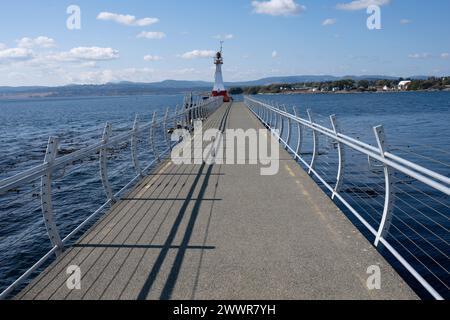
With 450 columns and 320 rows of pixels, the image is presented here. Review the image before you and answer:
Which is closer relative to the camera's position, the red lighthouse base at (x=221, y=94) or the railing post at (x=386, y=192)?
the railing post at (x=386, y=192)

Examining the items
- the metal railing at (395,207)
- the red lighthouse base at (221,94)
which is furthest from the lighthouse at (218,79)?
the metal railing at (395,207)

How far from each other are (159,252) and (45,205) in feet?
4.42

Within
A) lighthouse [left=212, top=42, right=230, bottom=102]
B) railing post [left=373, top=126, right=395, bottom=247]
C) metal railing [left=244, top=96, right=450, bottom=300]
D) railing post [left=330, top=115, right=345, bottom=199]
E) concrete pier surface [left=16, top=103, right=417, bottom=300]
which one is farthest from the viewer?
lighthouse [left=212, top=42, right=230, bottom=102]

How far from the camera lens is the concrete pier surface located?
3.82 metres

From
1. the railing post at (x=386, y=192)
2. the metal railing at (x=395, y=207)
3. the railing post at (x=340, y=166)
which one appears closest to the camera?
the metal railing at (x=395, y=207)

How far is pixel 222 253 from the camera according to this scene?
4.65 metres

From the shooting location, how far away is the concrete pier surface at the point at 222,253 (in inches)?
150

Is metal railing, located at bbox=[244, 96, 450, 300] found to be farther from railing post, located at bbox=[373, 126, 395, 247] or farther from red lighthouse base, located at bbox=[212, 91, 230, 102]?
red lighthouse base, located at bbox=[212, 91, 230, 102]

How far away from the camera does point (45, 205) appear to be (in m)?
4.57

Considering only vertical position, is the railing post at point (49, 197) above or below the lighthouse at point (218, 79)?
below

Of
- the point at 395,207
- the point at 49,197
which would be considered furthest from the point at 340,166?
the point at 395,207

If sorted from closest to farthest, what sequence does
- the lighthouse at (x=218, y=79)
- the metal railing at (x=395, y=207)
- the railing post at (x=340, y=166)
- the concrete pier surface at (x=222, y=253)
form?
1. the concrete pier surface at (x=222, y=253)
2. the metal railing at (x=395, y=207)
3. the railing post at (x=340, y=166)
4. the lighthouse at (x=218, y=79)

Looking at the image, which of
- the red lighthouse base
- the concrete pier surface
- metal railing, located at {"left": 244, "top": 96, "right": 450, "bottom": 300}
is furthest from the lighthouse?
the concrete pier surface

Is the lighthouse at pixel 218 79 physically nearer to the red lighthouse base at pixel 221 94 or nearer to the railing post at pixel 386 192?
the red lighthouse base at pixel 221 94
